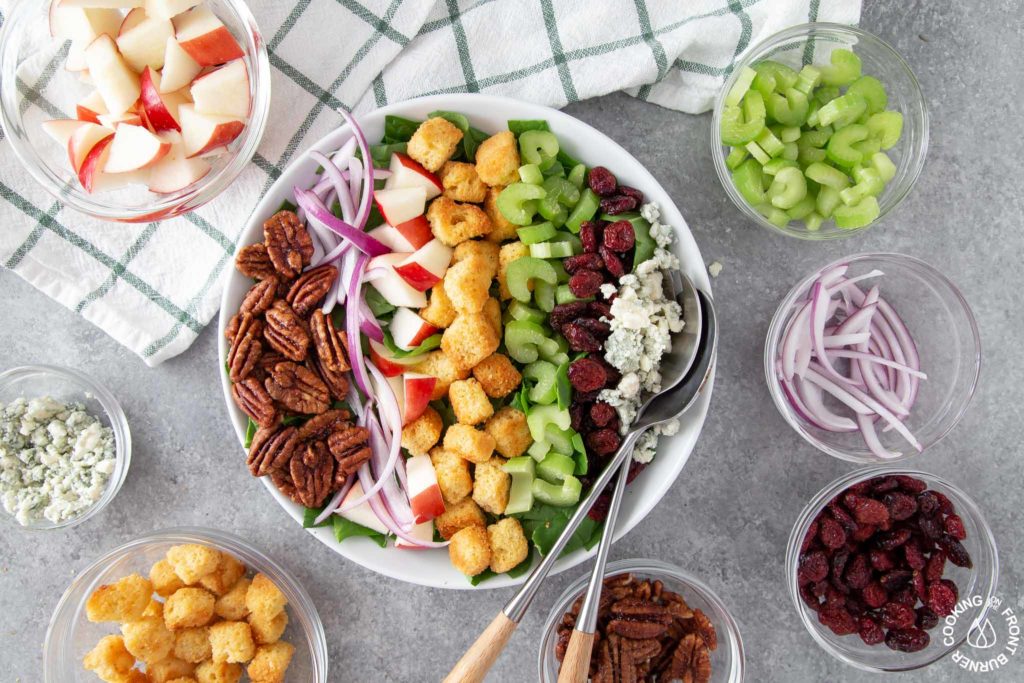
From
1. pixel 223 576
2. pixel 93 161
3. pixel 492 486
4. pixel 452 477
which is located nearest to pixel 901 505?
pixel 492 486

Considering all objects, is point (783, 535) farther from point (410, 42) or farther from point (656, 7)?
point (410, 42)

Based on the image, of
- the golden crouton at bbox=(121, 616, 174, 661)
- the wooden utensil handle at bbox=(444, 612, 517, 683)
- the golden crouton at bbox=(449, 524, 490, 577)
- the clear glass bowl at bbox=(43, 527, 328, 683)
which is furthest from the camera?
the clear glass bowl at bbox=(43, 527, 328, 683)

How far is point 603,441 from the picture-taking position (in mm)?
1937

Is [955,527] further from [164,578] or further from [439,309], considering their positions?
[164,578]

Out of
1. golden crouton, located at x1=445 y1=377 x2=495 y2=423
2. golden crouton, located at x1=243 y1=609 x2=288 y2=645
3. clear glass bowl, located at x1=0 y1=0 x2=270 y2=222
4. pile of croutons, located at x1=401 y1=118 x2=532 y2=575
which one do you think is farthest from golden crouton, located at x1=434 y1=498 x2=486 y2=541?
clear glass bowl, located at x1=0 y1=0 x2=270 y2=222

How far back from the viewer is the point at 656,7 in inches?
83.7

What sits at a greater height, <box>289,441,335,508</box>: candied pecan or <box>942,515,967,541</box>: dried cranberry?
<box>289,441,335,508</box>: candied pecan

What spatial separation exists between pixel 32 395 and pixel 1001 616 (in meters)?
3.00

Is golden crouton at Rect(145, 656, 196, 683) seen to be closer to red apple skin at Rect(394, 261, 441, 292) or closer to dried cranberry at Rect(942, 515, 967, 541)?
red apple skin at Rect(394, 261, 441, 292)

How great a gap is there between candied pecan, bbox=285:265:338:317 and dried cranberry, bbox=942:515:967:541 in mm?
1837

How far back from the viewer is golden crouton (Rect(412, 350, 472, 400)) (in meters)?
1.97

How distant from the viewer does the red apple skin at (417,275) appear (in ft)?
6.32

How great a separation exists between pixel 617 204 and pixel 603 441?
61 centimetres

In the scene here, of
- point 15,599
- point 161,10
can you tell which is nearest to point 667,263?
point 161,10
